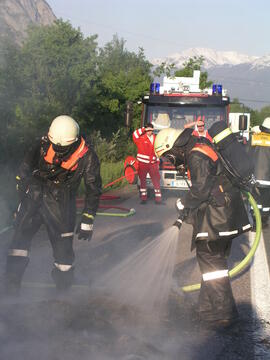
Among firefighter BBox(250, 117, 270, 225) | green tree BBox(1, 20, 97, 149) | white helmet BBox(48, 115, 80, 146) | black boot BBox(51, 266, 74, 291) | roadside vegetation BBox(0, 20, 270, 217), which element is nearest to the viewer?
white helmet BBox(48, 115, 80, 146)

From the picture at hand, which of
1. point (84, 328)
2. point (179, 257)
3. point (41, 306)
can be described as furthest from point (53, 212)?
point (179, 257)

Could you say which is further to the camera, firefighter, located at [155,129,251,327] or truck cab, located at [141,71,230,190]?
truck cab, located at [141,71,230,190]

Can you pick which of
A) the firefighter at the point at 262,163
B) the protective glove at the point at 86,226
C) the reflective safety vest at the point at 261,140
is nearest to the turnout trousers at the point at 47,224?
the protective glove at the point at 86,226

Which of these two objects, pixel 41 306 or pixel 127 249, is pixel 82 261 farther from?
pixel 41 306

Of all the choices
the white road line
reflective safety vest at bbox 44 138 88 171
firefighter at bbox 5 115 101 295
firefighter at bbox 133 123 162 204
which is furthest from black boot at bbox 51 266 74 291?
firefighter at bbox 133 123 162 204

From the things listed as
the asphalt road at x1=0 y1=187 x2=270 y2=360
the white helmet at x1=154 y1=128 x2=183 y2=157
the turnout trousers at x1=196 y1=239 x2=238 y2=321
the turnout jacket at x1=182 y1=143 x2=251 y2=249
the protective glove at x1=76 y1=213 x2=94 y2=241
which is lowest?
the asphalt road at x1=0 y1=187 x2=270 y2=360

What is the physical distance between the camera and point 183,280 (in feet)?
20.9

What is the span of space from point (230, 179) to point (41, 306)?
1985 millimetres

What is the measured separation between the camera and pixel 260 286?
20.5 feet

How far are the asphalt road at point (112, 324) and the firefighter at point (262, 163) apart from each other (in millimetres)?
2741

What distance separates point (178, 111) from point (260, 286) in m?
8.49

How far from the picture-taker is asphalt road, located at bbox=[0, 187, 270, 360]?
13.8 feet

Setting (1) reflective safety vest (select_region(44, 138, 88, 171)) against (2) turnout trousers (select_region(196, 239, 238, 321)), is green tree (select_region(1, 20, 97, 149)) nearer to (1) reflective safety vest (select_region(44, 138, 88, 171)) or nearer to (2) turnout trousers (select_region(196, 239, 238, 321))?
(1) reflective safety vest (select_region(44, 138, 88, 171))

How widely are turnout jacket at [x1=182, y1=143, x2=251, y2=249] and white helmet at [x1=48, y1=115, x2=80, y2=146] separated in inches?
41.3
